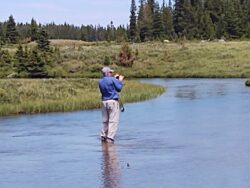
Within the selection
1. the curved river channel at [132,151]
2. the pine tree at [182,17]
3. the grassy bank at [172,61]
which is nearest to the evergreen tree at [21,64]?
the grassy bank at [172,61]

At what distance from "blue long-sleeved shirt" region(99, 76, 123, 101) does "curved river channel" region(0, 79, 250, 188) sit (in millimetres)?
1056

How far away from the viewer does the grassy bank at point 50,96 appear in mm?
25688

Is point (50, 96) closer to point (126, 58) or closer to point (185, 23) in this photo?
point (126, 58)

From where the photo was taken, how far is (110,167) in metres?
12.2

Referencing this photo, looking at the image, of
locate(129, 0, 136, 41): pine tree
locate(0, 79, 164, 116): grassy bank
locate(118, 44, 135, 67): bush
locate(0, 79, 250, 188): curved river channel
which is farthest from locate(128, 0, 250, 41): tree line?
locate(0, 79, 250, 188): curved river channel

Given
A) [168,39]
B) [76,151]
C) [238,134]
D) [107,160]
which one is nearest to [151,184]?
[107,160]

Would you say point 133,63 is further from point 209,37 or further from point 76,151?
point 76,151

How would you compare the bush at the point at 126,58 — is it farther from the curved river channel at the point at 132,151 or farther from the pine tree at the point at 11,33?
the curved river channel at the point at 132,151

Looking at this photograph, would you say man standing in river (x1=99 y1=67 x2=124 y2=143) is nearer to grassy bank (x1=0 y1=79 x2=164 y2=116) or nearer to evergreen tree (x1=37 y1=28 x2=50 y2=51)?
grassy bank (x1=0 y1=79 x2=164 y2=116)

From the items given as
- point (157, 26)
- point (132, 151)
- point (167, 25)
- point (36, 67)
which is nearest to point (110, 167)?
point (132, 151)

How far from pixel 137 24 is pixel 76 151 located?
107344mm

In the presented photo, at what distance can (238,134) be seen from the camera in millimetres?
16688

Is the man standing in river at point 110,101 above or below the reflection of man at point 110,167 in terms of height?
above

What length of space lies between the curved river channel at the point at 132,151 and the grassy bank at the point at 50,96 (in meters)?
1.64
